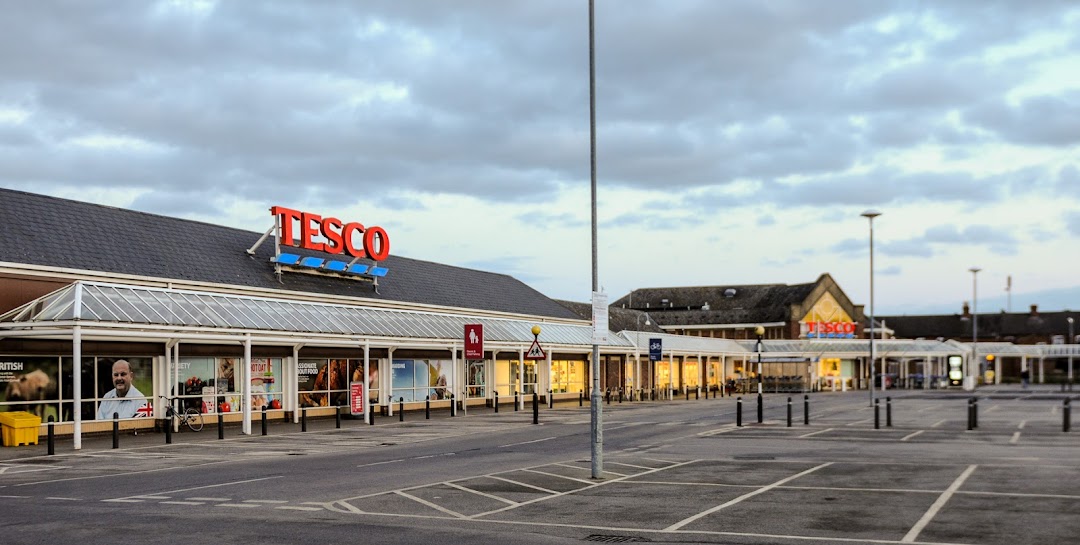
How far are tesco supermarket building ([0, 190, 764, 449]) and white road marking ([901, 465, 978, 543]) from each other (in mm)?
22485

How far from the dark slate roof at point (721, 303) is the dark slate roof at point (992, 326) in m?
40.9

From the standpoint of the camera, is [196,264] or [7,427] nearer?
[7,427]

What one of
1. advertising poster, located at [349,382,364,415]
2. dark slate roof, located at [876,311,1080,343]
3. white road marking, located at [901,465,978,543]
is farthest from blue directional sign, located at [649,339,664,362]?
dark slate roof, located at [876,311,1080,343]

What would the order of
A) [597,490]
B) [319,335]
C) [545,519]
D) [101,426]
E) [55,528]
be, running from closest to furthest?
[55,528]
[545,519]
[597,490]
[101,426]
[319,335]

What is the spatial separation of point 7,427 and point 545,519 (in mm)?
21613

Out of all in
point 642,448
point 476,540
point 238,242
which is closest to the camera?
point 476,540

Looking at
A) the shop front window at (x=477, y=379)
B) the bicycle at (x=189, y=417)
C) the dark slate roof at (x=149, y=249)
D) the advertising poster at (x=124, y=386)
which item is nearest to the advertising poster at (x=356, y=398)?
the dark slate roof at (x=149, y=249)

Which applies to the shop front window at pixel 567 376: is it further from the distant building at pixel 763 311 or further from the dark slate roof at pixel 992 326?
the dark slate roof at pixel 992 326

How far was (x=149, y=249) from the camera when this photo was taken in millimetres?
38031

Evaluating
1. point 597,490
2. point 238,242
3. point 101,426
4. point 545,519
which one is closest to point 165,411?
point 101,426

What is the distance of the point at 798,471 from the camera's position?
68.0 feet

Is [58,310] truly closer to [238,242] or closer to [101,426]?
[101,426]

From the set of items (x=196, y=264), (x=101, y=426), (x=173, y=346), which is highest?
(x=196, y=264)

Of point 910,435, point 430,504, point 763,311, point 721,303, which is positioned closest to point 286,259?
point 910,435
